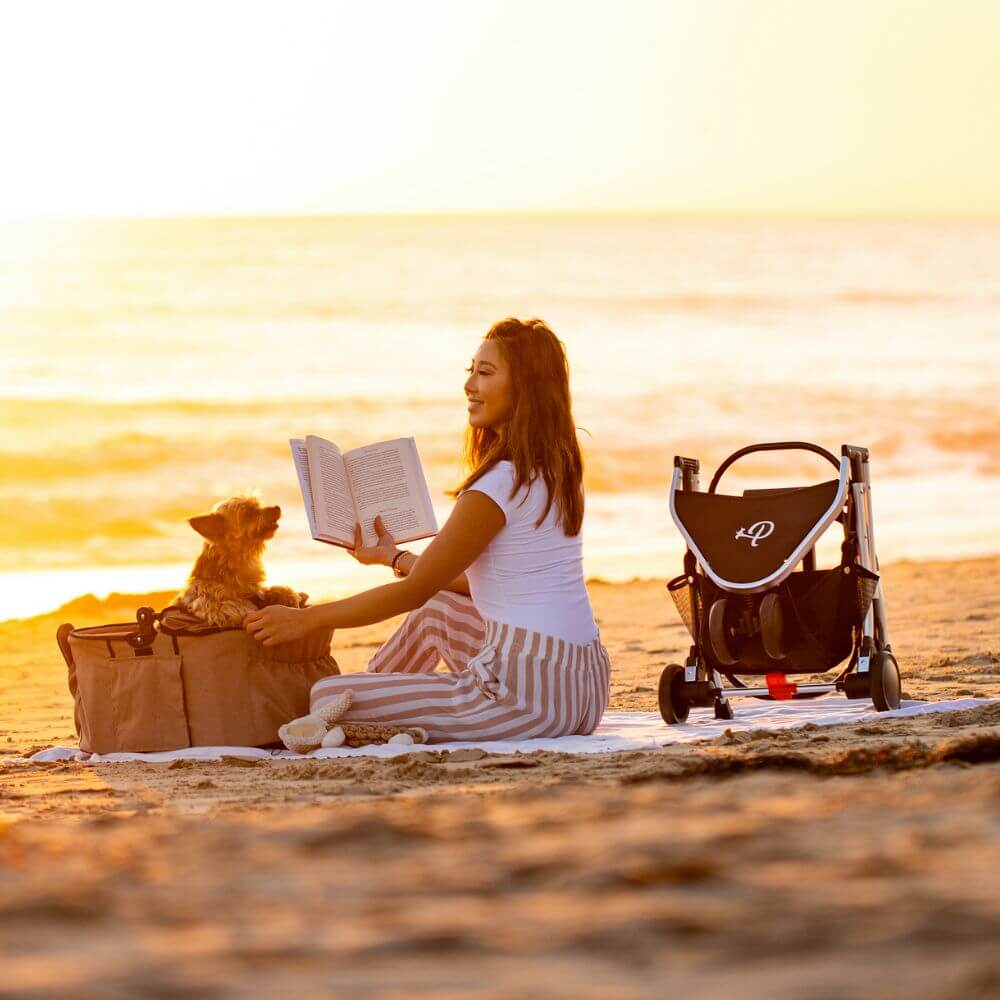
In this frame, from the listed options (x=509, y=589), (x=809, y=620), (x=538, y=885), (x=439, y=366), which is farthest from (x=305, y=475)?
(x=439, y=366)

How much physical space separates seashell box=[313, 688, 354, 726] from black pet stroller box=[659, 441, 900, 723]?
3.61ft

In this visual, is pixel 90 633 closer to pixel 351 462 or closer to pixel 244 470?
pixel 351 462

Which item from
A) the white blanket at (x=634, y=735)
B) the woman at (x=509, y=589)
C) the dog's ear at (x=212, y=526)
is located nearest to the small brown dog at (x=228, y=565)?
the dog's ear at (x=212, y=526)

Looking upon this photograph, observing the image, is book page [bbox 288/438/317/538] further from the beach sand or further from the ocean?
the ocean

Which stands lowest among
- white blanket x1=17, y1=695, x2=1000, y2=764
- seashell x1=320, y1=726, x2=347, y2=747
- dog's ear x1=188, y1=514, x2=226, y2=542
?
white blanket x1=17, y1=695, x2=1000, y2=764

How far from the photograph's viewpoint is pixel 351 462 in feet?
18.7

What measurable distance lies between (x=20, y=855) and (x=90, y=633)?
8.97 feet

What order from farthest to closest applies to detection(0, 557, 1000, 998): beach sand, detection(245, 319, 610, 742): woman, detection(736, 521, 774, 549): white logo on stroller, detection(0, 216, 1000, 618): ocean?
detection(0, 216, 1000, 618): ocean < detection(736, 521, 774, 549): white logo on stroller < detection(245, 319, 610, 742): woman < detection(0, 557, 1000, 998): beach sand

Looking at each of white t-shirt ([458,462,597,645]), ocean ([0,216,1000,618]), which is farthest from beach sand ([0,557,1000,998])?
ocean ([0,216,1000,618])

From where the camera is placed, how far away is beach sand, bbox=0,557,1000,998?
2.04 metres

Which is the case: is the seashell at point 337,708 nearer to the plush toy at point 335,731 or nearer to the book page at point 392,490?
the plush toy at point 335,731

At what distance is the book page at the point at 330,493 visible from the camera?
18.0 ft

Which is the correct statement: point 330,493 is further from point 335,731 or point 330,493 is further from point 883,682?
point 883,682

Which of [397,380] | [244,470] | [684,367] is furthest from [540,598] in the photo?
[684,367]
